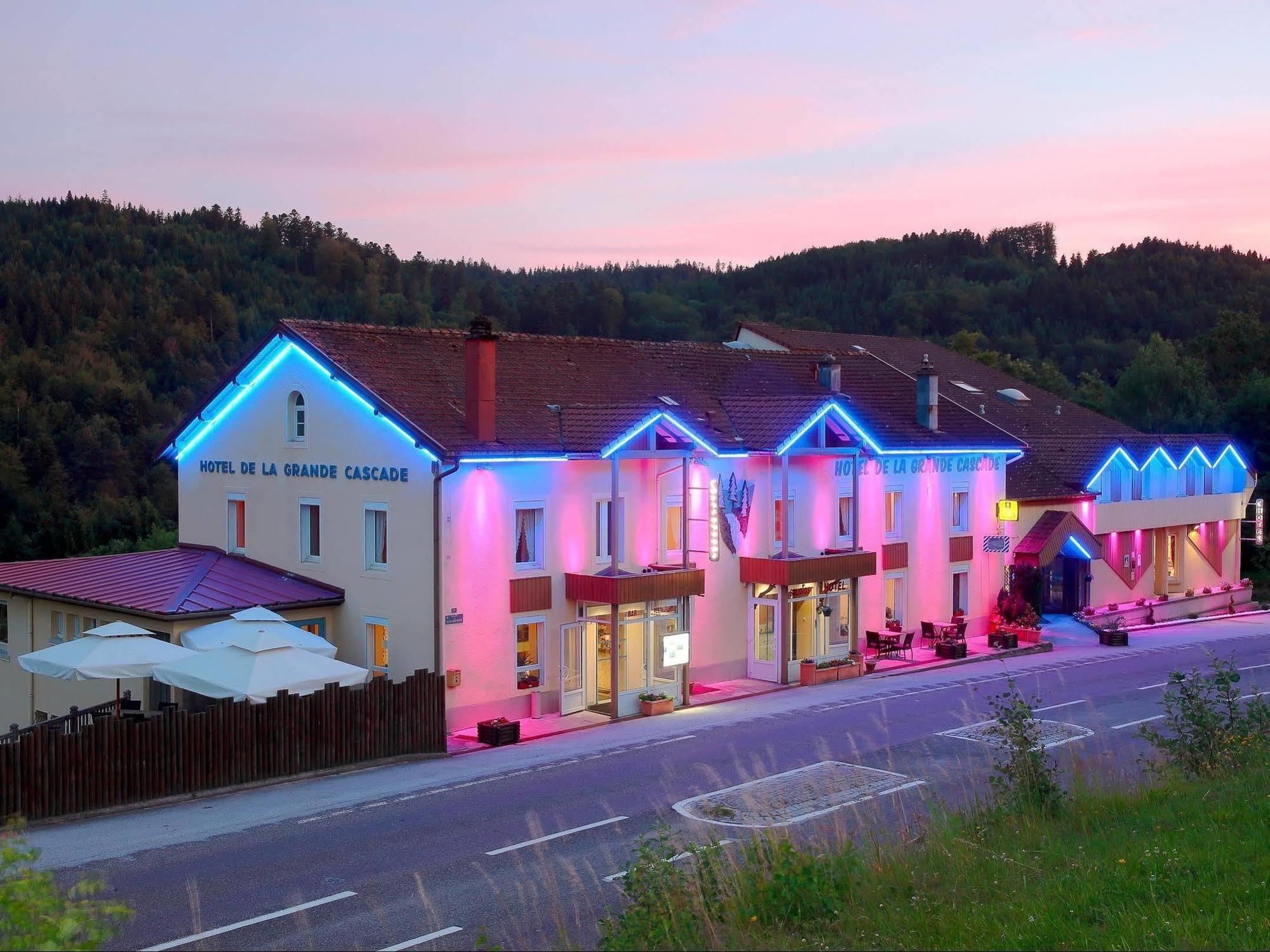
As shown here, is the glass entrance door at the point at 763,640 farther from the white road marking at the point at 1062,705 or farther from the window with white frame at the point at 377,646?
the window with white frame at the point at 377,646

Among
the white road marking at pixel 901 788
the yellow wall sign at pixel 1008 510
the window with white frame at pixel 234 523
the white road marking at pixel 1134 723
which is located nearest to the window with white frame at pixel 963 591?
the yellow wall sign at pixel 1008 510

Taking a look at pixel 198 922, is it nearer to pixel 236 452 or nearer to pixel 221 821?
pixel 221 821

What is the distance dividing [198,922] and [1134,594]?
35.8 metres

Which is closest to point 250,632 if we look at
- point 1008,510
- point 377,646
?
point 377,646

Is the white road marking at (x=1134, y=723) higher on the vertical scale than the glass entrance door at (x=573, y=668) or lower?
lower

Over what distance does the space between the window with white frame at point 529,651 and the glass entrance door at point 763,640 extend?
6.05m

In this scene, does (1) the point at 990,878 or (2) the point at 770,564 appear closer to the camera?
(1) the point at 990,878

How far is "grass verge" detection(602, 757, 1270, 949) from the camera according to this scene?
8.52m

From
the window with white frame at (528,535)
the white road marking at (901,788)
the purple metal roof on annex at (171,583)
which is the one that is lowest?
the white road marking at (901,788)

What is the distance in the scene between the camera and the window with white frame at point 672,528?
28.3 m

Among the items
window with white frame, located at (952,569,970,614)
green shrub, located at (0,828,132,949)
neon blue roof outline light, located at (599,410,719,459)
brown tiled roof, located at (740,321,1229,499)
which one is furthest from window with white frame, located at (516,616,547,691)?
green shrub, located at (0,828,132,949)

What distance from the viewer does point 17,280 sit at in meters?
92.6

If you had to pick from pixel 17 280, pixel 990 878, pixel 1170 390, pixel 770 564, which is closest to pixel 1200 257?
pixel 1170 390

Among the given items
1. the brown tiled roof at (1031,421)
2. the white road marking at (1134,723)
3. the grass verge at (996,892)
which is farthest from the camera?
the brown tiled roof at (1031,421)
